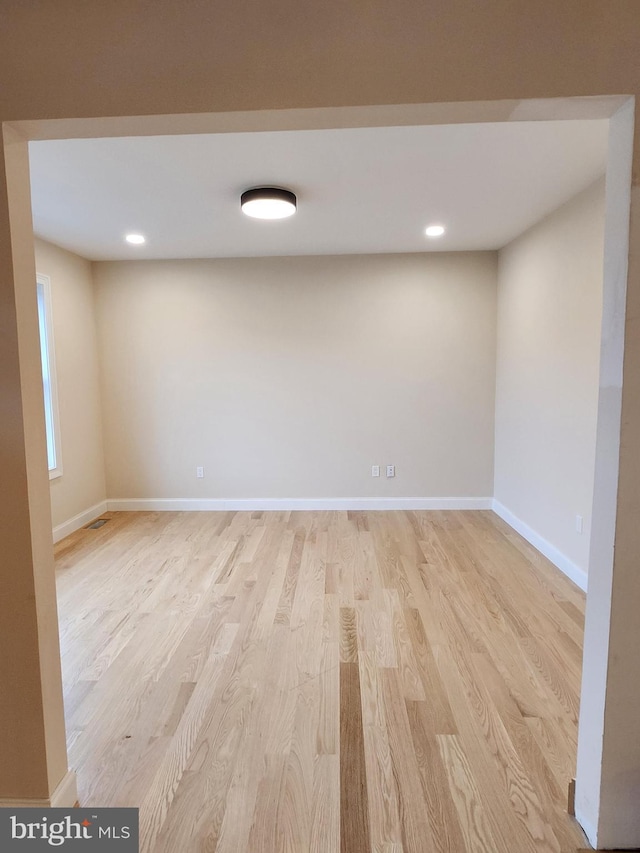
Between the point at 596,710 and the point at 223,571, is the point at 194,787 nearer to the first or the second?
the point at 596,710

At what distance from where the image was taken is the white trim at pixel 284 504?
4.58 metres

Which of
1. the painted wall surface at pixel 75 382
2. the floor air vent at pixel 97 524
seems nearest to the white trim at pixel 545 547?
the floor air vent at pixel 97 524

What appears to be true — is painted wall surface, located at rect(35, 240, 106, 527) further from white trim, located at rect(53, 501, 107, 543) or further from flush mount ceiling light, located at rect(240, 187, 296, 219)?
flush mount ceiling light, located at rect(240, 187, 296, 219)

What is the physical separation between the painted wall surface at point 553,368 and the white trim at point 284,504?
543 mm

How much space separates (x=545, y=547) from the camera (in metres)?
3.43

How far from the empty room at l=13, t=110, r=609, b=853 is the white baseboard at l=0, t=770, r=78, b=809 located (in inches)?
3.4

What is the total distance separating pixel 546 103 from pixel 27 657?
6.95 feet

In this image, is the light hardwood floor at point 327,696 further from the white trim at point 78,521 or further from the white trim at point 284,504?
the white trim at point 284,504

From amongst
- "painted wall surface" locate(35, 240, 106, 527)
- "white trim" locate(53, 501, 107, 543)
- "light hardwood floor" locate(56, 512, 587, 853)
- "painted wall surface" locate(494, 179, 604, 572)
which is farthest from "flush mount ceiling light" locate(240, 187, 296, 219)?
"white trim" locate(53, 501, 107, 543)

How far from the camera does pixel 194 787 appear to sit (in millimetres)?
1507

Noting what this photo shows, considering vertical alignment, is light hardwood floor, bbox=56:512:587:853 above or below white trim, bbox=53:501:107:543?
below

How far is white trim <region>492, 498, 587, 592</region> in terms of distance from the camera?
2963 millimetres

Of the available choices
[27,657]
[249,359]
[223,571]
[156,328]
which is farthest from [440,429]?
[27,657]

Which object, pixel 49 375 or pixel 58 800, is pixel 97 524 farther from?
pixel 58 800
